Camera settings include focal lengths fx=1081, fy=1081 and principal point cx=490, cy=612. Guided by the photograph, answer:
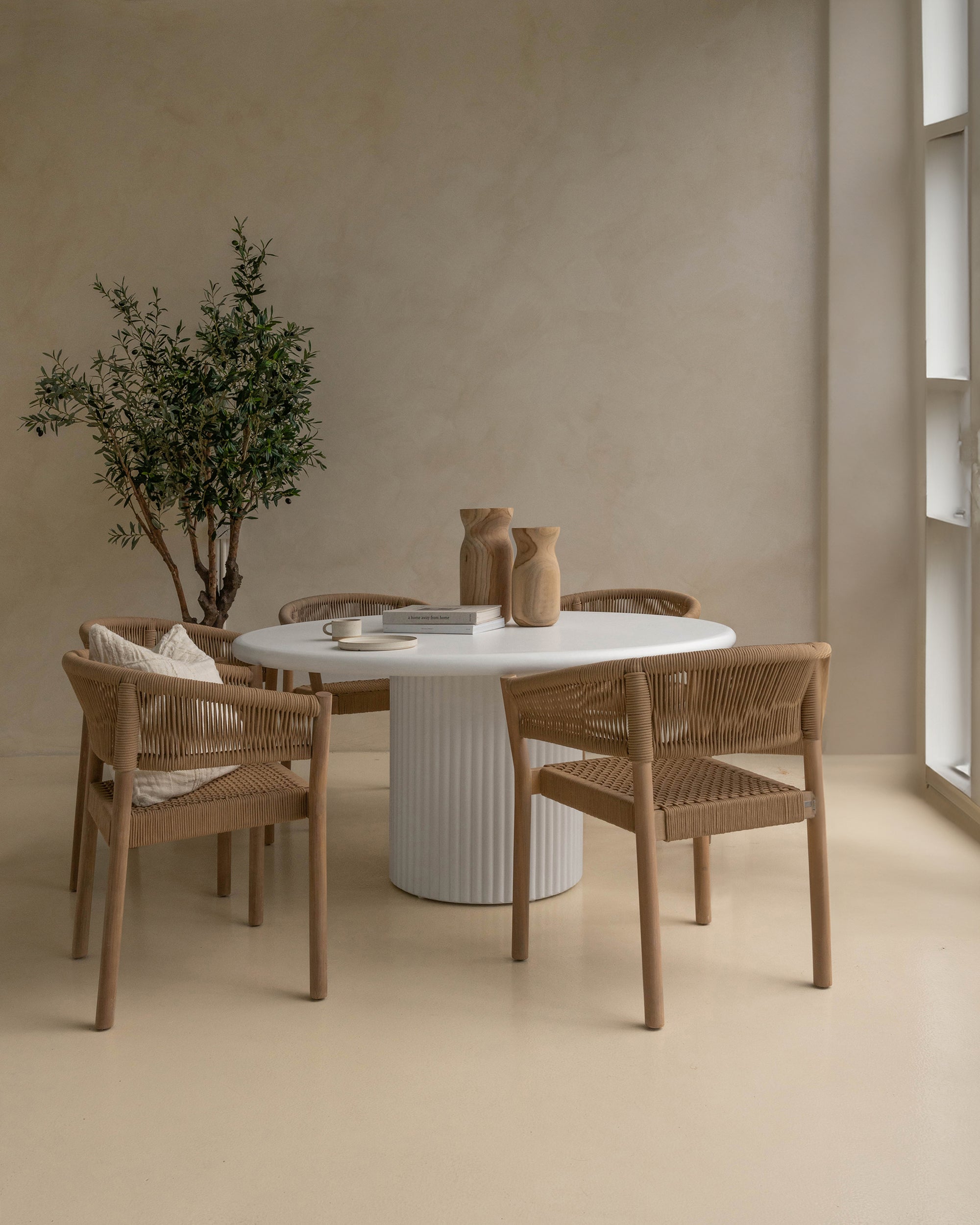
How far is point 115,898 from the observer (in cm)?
216

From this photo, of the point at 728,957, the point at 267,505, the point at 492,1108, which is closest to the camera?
the point at 492,1108

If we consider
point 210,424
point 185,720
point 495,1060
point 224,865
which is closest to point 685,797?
point 495,1060

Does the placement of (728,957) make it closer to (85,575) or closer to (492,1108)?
(492,1108)

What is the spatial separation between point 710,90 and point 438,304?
1.39 m

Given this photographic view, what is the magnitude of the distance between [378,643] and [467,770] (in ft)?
Result: 1.60

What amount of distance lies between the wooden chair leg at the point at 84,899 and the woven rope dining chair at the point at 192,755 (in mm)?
193

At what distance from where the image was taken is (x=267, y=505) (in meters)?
3.96

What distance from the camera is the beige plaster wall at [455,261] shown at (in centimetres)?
437

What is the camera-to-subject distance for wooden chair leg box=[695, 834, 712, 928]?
2.70m

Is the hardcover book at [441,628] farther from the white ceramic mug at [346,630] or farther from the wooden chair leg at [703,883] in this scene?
the wooden chair leg at [703,883]

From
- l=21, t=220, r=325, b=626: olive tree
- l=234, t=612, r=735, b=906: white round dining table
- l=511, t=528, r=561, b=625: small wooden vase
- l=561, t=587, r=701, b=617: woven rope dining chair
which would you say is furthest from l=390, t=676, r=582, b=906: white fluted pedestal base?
l=21, t=220, r=325, b=626: olive tree

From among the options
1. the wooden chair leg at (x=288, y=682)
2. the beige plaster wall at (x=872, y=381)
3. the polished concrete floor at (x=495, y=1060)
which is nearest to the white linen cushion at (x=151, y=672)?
the polished concrete floor at (x=495, y=1060)

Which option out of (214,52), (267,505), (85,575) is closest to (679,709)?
(267,505)

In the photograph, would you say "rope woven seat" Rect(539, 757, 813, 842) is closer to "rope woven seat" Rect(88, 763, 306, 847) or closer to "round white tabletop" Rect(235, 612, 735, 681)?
"round white tabletop" Rect(235, 612, 735, 681)
